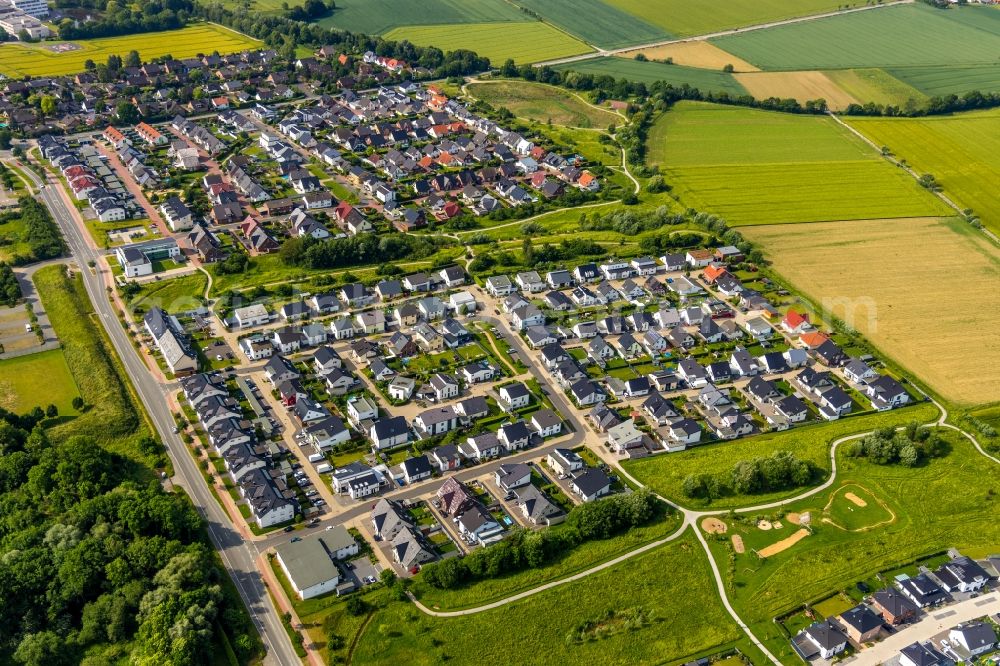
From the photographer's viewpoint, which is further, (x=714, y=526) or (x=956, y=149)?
(x=956, y=149)

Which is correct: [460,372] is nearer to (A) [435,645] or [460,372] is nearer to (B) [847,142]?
(A) [435,645]

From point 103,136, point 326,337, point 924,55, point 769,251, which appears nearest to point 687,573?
point 326,337

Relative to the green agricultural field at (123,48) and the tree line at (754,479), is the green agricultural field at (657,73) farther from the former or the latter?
the tree line at (754,479)

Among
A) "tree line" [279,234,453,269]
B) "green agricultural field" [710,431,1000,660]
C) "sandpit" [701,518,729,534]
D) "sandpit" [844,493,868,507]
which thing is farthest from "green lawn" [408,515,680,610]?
"tree line" [279,234,453,269]

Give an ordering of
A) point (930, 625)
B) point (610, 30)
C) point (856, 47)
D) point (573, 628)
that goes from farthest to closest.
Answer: point (610, 30) → point (856, 47) → point (930, 625) → point (573, 628)

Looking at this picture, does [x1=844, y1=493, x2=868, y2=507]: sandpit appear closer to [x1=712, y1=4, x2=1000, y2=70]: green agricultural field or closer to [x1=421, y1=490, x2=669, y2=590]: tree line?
[x1=421, y1=490, x2=669, y2=590]: tree line

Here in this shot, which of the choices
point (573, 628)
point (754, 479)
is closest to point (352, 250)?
point (754, 479)

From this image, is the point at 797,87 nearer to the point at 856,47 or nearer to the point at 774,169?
the point at 856,47

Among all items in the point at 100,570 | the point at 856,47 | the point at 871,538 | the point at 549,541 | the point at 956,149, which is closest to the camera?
the point at 100,570

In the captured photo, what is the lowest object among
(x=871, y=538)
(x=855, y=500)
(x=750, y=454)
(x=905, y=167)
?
(x=750, y=454)
